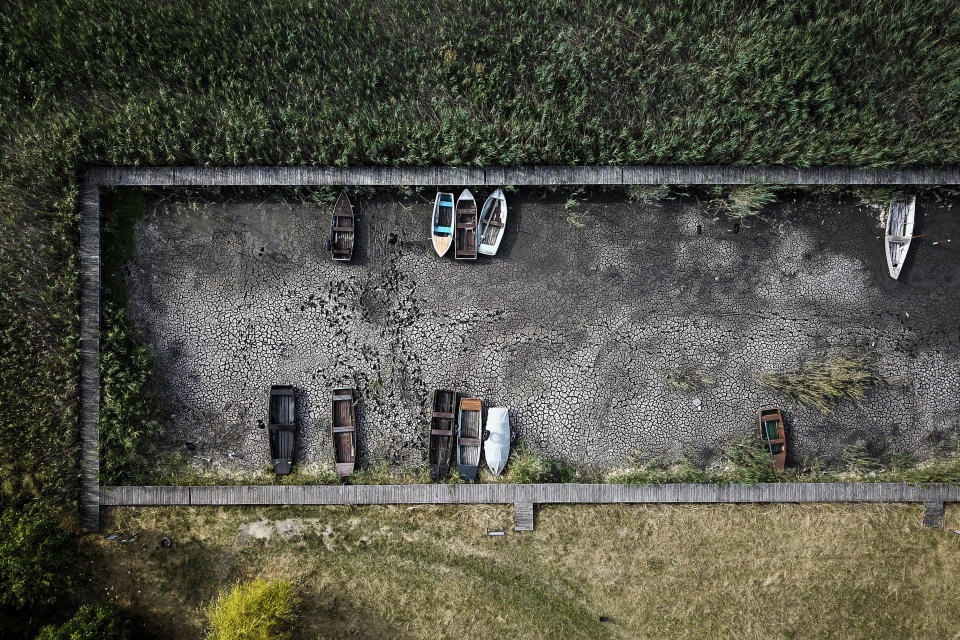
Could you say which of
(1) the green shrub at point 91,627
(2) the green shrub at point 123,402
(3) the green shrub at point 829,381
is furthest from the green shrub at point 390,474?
(3) the green shrub at point 829,381

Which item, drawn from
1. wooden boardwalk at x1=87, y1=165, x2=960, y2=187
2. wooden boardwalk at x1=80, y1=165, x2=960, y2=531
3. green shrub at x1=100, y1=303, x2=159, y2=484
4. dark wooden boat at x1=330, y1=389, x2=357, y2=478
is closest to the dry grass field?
wooden boardwalk at x1=80, y1=165, x2=960, y2=531

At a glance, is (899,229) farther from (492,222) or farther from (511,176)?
(492,222)

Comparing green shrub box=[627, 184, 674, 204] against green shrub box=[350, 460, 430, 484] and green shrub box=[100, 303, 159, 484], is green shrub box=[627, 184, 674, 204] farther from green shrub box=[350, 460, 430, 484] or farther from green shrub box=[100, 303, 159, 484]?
green shrub box=[100, 303, 159, 484]

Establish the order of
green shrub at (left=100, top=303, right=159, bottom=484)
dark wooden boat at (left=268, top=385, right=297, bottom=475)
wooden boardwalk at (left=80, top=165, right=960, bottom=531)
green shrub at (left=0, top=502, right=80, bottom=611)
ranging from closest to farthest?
green shrub at (left=0, top=502, right=80, bottom=611) < wooden boardwalk at (left=80, top=165, right=960, bottom=531) < green shrub at (left=100, top=303, right=159, bottom=484) < dark wooden boat at (left=268, top=385, right=297, bottom=475)

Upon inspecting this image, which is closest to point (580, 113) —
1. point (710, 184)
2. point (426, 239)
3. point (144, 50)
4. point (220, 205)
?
point (710, 184)

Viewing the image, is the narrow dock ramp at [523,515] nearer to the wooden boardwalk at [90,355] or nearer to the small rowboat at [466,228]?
the small rowboat at [466,228]

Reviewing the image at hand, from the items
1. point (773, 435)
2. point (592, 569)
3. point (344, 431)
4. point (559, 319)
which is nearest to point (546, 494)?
point (592, 569)

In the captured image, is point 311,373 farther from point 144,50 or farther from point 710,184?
point 710,184
